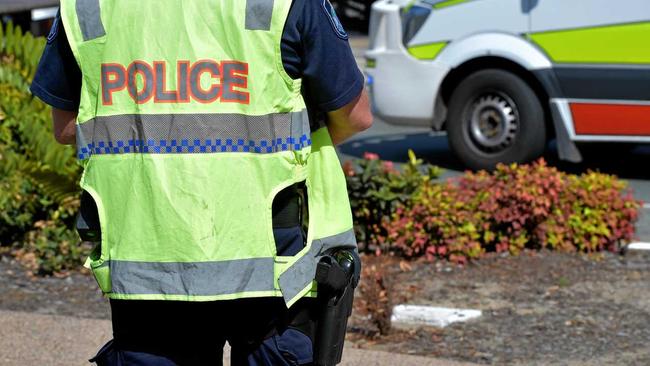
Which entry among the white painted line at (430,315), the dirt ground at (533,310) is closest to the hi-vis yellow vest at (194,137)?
the dirt ground at (533,310)

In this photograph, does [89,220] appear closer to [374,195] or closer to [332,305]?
[332,305]

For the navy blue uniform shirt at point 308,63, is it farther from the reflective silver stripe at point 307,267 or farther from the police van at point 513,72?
the police van at point 513,72

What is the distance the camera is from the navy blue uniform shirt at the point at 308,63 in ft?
8.57

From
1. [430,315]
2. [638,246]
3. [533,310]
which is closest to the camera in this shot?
[430,315]

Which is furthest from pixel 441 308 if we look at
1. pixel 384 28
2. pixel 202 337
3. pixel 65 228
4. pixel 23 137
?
pixel 384 28

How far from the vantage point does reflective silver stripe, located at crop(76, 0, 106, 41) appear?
266 cm

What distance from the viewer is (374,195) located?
677cm

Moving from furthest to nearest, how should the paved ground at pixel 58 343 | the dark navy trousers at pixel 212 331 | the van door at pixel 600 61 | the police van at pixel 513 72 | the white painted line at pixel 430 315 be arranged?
the police van at pixel 513 72 → the van door at pixel 600 61 → the white painted line at pixel 430 315 → the paved ground at pixel 58 343 → the dark navy trousers at pixel 212 331

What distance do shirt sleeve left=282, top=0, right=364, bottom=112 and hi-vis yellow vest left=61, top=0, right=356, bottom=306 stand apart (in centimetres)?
3

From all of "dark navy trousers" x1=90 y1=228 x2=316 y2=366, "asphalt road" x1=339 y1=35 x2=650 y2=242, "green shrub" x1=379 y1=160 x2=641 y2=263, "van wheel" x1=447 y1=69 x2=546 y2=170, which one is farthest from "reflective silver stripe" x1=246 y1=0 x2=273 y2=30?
"van wheel" x1=447 y1=69 x2=546 y2=170

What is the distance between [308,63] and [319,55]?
1.2 inches

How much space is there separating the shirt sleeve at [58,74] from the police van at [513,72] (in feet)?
21.7

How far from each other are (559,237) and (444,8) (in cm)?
331

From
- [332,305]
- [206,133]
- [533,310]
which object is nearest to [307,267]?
[332,305]
